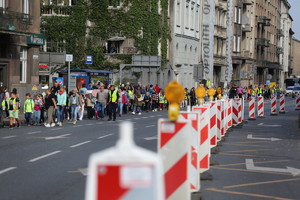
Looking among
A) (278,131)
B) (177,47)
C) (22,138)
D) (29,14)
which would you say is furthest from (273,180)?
(177,47)

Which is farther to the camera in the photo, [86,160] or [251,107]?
[251,107]

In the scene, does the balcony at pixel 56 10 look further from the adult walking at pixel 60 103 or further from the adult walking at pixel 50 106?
the adult walking at pixel 50 106

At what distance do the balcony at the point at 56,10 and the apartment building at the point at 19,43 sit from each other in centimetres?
1388

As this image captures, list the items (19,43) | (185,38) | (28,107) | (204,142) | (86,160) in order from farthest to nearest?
(185,38), (19,43), (28,107), (86,160), (204,142)

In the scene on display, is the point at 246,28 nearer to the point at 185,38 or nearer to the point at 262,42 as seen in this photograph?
the point at 262,42

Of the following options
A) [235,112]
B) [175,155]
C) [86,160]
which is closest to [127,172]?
[175,155]

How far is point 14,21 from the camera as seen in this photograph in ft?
120

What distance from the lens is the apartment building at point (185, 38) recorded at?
6588 cm

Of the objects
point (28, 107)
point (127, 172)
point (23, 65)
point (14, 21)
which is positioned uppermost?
point (14, 21)

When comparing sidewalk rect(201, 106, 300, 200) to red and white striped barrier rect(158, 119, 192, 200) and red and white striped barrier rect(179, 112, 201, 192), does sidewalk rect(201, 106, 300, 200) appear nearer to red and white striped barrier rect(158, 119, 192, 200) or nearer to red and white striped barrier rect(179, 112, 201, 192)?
red and white striped barrier rect(179, 112, 201, 192)

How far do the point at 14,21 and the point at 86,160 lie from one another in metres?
22.4

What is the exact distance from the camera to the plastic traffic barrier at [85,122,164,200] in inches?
152

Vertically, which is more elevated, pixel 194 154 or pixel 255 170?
pixel 194 154

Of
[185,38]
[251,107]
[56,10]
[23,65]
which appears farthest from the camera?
[185,38]
